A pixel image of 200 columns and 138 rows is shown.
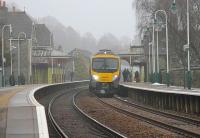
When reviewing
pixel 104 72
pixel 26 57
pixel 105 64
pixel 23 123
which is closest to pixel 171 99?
pixel 104 72

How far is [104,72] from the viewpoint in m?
43.4

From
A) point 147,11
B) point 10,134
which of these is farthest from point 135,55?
point 10,134

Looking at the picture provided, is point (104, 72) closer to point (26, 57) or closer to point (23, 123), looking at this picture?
point (23, 123)

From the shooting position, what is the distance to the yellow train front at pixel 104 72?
43.4 metres

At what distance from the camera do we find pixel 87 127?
20484mm

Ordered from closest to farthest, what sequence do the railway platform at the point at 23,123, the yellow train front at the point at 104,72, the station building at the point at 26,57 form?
1. the railway platform at the point at 23,123
2. the yellow train front at the point at 104,72
3. the station building at the point at 26,57

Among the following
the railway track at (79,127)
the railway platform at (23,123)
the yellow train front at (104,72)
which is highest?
the yellow train front at (104,72)

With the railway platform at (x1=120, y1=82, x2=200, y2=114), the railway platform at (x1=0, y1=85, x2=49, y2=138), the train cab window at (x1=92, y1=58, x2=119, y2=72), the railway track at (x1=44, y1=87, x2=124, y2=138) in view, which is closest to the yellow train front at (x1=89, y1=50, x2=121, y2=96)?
the train cab window at (x1=92, y1=58, x2=119, y2=72)

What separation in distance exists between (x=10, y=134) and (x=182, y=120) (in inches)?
378

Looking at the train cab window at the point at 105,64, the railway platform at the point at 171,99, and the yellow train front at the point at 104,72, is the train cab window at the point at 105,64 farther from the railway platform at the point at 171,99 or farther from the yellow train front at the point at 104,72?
the railway platform at the point at 171,99

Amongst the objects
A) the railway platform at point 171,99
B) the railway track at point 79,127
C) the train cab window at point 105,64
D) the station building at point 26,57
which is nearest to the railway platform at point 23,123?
the railway track at point 79,127

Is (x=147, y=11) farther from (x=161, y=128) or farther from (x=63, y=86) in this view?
(x=161, y=128)

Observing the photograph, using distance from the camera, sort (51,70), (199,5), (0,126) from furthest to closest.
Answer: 1. (51,70)
2. (199,5)
3. (0,126)

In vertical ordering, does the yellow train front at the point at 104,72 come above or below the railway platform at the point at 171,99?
above
